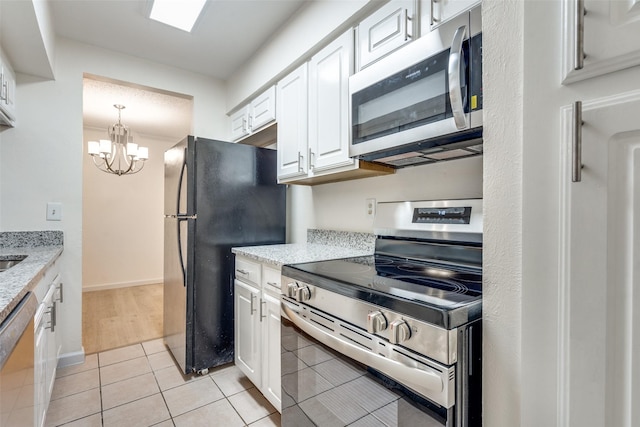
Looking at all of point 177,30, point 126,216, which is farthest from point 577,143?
point 126,216

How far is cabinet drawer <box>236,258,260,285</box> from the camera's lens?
1.84 m

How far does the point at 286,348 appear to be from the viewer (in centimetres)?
145

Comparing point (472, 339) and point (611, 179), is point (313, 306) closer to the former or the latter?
point (472, 339)

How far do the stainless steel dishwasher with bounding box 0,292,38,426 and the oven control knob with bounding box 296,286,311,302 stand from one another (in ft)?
2.86

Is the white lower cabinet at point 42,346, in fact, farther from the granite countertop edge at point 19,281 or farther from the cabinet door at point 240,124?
the cabinet door at point 240,124

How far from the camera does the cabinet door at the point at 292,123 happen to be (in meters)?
2.02

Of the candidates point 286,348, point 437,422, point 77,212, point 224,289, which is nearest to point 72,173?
point 77,212

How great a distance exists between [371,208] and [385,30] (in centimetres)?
92

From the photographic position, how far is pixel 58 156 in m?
2.33

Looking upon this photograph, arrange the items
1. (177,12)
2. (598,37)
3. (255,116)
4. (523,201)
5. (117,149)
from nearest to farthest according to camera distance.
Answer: (598,37), (523,201), (177,12), (255,116), (117,149)

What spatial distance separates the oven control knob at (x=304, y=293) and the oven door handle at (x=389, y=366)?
0.31 feet

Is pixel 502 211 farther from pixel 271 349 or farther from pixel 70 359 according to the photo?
pixel 70 359

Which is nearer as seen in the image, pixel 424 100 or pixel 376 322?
pixel 376 322

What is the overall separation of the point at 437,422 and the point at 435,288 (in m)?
0.37
